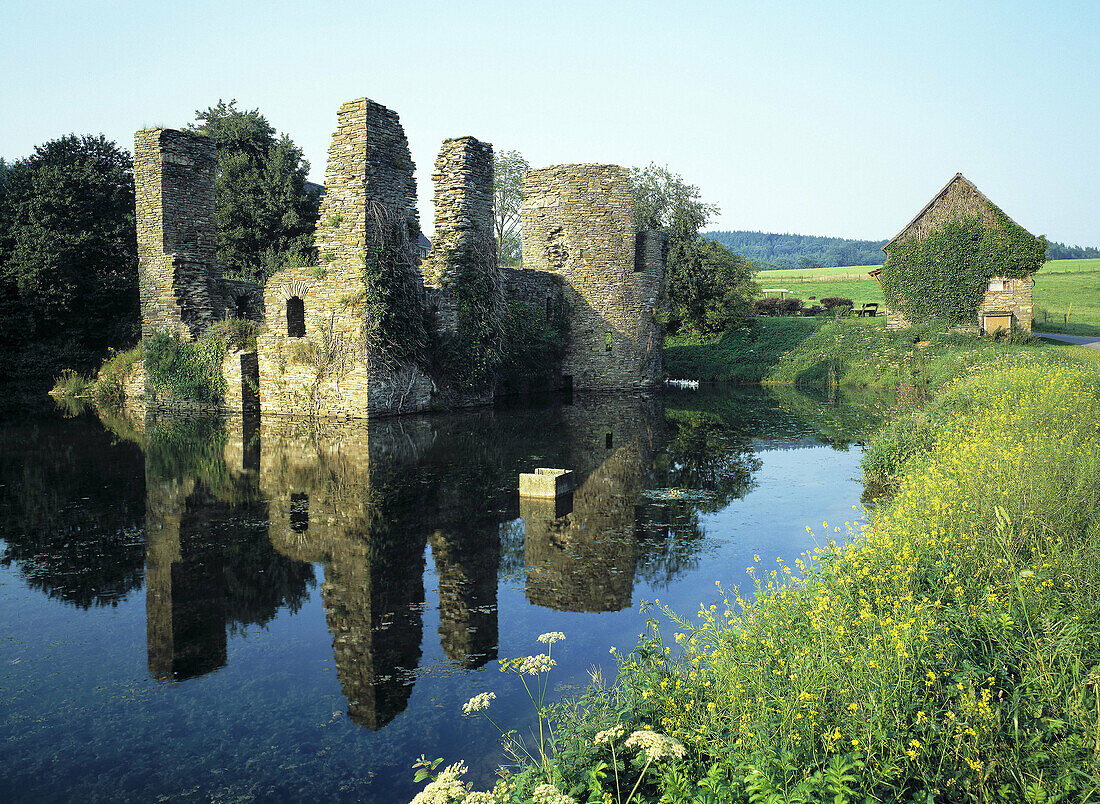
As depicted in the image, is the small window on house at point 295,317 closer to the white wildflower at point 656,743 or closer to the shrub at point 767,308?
the white wildflower at point 656,743

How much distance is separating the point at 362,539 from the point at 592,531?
256 centimetres

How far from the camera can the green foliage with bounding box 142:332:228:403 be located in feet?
63.2

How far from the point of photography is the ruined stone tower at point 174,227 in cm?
1969

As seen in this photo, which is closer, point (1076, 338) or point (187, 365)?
point (187, 365)

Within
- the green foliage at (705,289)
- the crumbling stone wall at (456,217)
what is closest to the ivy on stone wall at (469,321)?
the crumbling stone wall at (456,217)

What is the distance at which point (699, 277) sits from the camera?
3409 cm

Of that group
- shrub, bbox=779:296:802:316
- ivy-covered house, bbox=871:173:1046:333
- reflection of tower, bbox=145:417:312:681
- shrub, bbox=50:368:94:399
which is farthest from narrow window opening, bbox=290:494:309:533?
shrub, bbox=779:296:802:316

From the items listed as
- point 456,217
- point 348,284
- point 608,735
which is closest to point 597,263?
point 456,217

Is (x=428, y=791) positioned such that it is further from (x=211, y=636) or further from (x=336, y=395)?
(x=336, y=395)

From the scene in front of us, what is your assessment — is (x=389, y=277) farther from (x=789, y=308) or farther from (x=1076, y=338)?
(x=1076, y=338)

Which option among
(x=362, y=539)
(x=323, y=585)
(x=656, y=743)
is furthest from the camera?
(x=362, y=539)

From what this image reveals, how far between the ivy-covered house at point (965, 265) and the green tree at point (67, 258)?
3135cm

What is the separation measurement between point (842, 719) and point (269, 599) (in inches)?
186

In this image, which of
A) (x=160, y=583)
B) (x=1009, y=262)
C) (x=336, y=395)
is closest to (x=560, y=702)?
(x=160, y=583)
